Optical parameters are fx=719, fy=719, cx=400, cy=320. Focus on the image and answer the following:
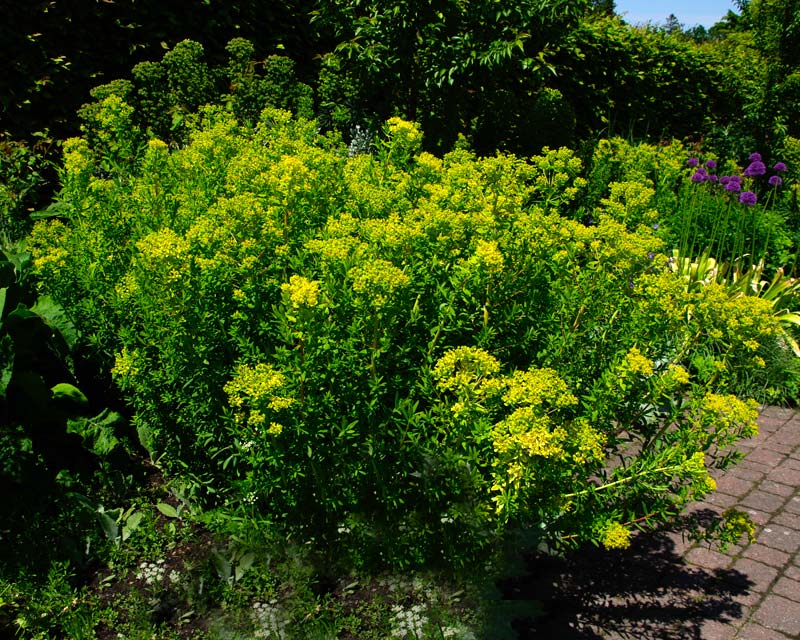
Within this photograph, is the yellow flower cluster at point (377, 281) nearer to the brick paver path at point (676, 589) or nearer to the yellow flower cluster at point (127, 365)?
the yellow flower cluster at point (127, 365)

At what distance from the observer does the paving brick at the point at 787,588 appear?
11.2 ft

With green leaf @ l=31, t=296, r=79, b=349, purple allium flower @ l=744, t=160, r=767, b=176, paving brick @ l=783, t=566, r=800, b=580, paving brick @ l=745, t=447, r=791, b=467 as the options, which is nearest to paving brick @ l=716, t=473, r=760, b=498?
paving brick @ l=745, t=447, r=791, b=467

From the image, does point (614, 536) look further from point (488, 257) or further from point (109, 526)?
point (109, 526)

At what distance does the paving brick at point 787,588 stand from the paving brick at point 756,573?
0.12 feet

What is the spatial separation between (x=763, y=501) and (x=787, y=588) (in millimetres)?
877

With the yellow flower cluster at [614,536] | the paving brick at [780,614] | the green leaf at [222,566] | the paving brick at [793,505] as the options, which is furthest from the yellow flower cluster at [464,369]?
the paving brick at [793,505]

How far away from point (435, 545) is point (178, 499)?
4.70ft

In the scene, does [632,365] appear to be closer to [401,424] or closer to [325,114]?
[401,424]

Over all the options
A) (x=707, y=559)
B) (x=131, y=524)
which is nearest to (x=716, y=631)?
(x=707, y=559)

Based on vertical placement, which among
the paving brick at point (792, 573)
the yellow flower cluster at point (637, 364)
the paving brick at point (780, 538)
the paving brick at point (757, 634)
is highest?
the yellow flower cluster at point (637, 364)

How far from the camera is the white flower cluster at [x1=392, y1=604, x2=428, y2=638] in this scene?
2553 millimetres

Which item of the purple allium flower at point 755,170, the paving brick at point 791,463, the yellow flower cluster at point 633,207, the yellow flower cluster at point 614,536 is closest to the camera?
the yellow flower cluster at point 614,536

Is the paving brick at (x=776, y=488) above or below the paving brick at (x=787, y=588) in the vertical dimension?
above

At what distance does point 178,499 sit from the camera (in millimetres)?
3465
